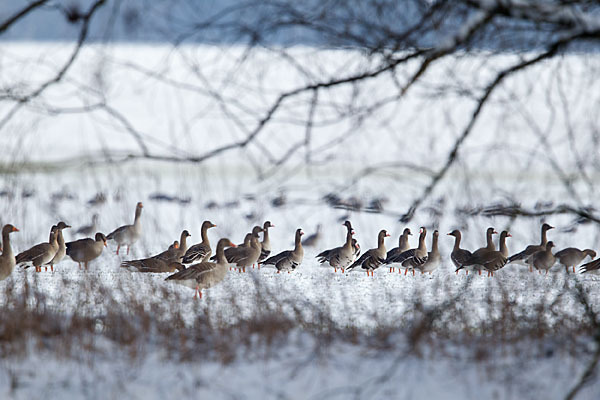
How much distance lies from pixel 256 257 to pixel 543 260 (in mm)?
3338

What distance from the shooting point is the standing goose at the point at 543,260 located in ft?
24.7

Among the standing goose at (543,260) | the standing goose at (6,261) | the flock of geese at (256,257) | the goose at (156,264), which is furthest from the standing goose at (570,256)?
the standing goose at (6,261)

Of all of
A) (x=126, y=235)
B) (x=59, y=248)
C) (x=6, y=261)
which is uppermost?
(x=126, y=235)

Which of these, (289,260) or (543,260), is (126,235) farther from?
(543,260)

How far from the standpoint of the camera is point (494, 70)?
4238mm

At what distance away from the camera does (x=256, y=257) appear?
26.4 ft

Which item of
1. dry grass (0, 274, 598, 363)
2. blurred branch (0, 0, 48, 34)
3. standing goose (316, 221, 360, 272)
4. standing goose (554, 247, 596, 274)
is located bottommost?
dry grass (0, 274, 598, 363)

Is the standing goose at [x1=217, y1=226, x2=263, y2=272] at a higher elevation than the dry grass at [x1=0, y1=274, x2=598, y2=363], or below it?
higher

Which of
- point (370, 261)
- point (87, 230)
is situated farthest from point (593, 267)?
point (87, 230)

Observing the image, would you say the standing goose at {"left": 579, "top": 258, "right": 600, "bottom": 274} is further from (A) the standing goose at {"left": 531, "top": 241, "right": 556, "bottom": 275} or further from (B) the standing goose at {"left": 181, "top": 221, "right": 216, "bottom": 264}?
(B) the standing goose at {"left": 181, "top": 221, "right": 216, "bottom": 264}

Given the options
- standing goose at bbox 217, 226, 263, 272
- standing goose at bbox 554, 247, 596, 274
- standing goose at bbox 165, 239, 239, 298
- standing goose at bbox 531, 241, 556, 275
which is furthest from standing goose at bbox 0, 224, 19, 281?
standing goose at bbox 531, 241, 556, 275

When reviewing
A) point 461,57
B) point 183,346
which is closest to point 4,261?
point 183,346

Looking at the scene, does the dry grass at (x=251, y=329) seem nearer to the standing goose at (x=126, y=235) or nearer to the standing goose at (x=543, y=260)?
the standing goose at (x=543, y=260)

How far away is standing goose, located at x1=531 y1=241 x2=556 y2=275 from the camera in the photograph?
754cm
